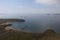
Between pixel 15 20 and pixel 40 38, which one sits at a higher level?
pixel 15 20

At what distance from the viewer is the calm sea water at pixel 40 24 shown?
1.61 meters

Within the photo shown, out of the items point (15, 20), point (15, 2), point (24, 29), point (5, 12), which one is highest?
point (15, 2)

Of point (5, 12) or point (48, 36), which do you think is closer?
point (48, 36)

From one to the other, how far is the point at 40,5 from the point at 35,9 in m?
0.09

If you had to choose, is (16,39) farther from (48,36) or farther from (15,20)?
(48,36)

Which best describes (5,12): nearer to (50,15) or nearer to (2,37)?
Answer: (2,37)

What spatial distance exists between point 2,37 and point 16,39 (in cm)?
20

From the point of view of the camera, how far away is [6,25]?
1.68 meters

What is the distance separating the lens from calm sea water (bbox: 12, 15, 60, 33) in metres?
1.61

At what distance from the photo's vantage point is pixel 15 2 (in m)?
1.71

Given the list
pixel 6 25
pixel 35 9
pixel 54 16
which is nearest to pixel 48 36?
pixel 54 16

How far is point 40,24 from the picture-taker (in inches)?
64.4

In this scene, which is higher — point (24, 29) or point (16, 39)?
point (24, 29)

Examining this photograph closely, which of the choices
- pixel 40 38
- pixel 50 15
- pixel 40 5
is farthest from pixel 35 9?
pixel 40 38
